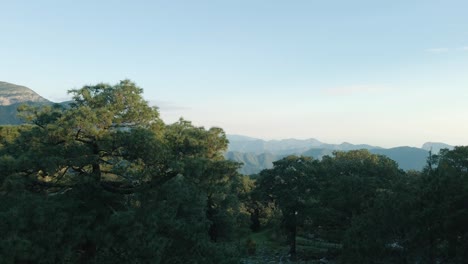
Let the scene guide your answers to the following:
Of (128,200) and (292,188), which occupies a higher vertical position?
(128,200)

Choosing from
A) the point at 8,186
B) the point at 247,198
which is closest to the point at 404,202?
the point at 8,186

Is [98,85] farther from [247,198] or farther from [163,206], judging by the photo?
[247,198]

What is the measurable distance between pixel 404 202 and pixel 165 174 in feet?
39.5

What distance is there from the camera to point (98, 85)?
48.0 ft

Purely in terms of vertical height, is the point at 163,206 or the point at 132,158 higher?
the point at 132,158

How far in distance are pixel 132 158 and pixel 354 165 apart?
24101 millimetres

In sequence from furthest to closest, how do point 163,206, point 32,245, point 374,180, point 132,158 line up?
point 374,180
point 132,158
point 163,206
point 32,245

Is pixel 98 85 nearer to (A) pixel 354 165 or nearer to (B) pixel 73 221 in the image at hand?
(B) pixel 73 221

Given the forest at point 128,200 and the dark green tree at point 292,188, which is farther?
the dark green tree at point 292,188

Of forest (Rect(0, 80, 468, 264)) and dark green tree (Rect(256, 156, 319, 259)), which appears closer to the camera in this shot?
forest (Rect(0, 80, 468, 264))

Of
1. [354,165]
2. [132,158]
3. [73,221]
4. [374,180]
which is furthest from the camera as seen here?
[354,165]

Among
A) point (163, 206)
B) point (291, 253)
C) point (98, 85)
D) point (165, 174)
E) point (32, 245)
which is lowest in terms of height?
point (291, 253)

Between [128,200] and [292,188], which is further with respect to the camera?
[292,188]

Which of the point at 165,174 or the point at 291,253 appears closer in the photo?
the point at 165,174
